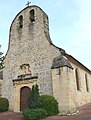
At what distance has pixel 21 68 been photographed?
2095 centimetres

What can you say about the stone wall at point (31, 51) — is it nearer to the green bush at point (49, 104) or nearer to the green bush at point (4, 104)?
the green bush at point (4, 104)

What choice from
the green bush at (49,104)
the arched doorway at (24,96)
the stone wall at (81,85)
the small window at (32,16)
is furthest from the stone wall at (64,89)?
the small window at (32,16)

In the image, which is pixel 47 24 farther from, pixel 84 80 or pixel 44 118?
pixel 44 118

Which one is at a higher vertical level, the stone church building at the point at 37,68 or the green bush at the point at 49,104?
the stone church building at the point at 37,68

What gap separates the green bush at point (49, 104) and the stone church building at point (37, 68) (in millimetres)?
474

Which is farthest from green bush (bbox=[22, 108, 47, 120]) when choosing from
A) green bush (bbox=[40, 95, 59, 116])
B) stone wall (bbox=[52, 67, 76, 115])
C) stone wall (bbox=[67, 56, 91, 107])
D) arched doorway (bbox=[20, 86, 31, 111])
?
stone wall (bbox=[67, 56, 91, 107])

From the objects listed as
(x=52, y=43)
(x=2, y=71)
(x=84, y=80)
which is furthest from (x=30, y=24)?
(x=84, y=80)

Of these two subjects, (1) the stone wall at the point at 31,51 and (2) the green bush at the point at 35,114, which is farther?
(1) the stone wall at the point at 31,51

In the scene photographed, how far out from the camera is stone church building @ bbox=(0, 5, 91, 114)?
18.0 m

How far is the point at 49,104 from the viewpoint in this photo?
17.1 m

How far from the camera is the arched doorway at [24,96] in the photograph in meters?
20.3

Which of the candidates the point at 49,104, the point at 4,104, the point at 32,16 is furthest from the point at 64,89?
the point at 32,16

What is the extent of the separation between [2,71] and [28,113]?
803 centimetres

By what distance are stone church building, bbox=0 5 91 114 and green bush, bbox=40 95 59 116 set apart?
18.7 inches
